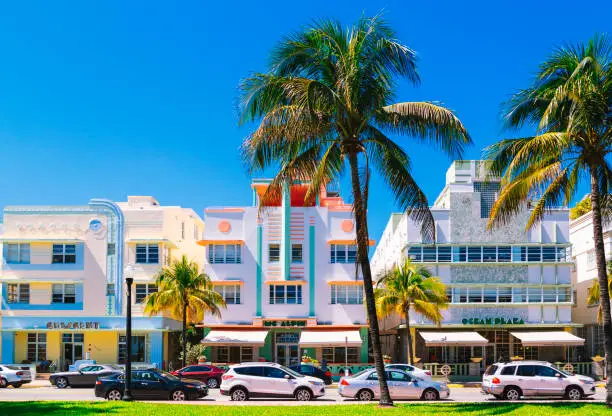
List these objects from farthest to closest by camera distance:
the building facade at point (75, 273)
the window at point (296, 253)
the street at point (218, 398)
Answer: the building facade at point (75, 273)
the window at point (296, 253)
the street at point (218, 398)

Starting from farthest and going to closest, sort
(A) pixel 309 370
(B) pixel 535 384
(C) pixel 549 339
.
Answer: (C) pixel 549 339 < (A) pixel 309 370 < (B) pixel 535 384

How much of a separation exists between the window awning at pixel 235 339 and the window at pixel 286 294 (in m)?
2.48

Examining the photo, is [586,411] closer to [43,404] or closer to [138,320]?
[43,404]

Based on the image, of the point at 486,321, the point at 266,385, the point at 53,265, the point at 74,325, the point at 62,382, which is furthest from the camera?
the point at 53,265

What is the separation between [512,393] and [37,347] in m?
35.5

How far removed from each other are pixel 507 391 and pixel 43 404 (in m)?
17.8

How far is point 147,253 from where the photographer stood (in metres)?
57.4

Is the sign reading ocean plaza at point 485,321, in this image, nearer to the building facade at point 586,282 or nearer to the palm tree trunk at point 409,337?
the palm tree trunk at point 409,337

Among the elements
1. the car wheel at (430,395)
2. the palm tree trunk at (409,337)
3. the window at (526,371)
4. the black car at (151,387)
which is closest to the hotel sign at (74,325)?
the palm tree trunk at (409,337)

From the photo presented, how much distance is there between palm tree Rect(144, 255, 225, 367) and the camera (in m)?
50.9

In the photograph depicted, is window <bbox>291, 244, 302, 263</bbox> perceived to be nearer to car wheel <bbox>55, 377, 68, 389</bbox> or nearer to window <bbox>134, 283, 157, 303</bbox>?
window <bbox>134, 283, 157, 303</bbox>

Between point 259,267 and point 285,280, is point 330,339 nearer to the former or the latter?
point 285,280

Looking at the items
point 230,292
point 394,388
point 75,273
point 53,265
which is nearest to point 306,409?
point 394,388

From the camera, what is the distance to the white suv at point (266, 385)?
3353cm
